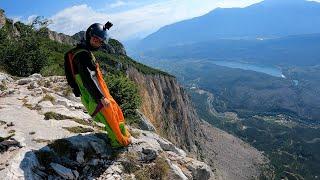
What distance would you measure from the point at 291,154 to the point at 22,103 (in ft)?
622

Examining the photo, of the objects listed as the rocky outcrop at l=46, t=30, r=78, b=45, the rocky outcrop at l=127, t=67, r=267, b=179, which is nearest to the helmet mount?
the rocky outcrop at l=127, t=67, r=267, b=179

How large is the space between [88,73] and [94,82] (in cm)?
31

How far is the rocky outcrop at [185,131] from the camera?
81.9 m

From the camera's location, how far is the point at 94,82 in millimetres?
11602

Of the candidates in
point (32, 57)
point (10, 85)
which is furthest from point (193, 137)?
point (10, 85)

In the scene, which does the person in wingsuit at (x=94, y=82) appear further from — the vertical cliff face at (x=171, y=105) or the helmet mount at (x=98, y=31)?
the vertical cliff face at (x=171, y=105)

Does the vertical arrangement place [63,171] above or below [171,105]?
above

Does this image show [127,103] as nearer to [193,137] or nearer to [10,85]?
[10,85]

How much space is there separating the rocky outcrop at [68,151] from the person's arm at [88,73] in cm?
138

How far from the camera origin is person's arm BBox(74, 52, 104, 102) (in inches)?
455

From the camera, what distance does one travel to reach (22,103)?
585 inches

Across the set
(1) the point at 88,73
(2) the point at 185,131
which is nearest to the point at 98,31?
(1) the point at 88,73

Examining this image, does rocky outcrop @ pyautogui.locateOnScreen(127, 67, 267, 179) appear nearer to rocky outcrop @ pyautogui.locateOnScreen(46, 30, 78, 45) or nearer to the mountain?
rocky outcrop @ pyautogui.locateOnScreen(46, 30, 78, 45)

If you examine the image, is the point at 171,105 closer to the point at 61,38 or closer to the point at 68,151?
the point at 61,38
